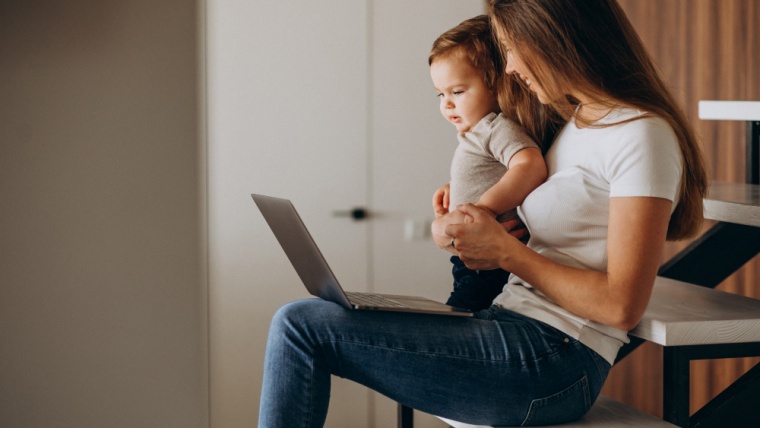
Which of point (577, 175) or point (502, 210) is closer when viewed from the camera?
point (577, 175)

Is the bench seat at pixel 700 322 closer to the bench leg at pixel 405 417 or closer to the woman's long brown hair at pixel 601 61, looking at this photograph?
the woman's long brown hair at pixel 601 61

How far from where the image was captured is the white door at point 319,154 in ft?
8.95

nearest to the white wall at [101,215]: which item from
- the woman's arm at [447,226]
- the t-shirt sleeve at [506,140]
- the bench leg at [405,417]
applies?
the bench leg at [405,417]

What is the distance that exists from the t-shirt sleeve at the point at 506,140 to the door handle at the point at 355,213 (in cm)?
130

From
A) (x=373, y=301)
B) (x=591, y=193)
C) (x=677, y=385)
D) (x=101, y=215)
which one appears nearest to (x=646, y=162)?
(x=591, y=193)

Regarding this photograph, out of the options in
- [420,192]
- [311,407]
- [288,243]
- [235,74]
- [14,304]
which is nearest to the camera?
[311,407]

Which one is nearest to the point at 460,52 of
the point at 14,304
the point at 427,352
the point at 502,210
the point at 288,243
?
the point at 502,210

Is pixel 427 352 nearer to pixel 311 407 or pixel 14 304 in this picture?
pixel 311 407

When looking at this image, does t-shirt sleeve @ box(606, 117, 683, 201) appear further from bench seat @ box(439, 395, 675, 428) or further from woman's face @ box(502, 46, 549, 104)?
bench seat @ box(439, 395, 675, 428)

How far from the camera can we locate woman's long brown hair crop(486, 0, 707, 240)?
128cm

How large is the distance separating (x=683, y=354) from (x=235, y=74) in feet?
6.01

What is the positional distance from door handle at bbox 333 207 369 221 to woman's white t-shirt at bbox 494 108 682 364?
59.0 inches

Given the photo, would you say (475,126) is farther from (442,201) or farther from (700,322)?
(700,322)

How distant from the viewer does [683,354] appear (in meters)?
1.27
